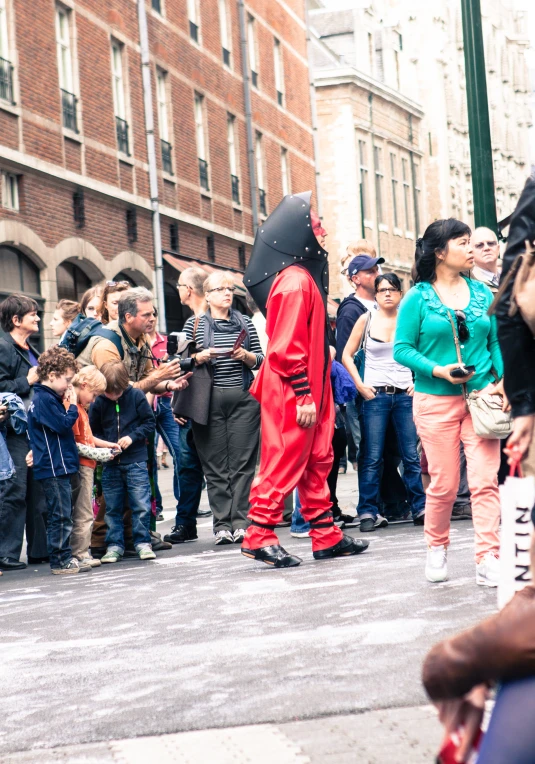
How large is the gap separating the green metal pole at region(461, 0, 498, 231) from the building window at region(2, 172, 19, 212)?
10986 millimetres

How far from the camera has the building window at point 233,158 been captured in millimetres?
34406

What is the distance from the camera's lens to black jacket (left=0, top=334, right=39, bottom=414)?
9406 millimetres

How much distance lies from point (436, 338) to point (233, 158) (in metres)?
28.4

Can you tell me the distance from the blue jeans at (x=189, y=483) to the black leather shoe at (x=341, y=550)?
2.19 m

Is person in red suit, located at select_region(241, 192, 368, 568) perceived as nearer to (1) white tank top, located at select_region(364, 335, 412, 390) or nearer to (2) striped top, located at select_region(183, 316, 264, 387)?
(2) striped top, located at select_region(183, 316, 264, 387)

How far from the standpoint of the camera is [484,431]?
6.42m

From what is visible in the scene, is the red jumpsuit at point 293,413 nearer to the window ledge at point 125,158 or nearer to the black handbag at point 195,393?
the black handbag at point 195,393

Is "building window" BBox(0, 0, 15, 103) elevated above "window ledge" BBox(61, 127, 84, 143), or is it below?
above

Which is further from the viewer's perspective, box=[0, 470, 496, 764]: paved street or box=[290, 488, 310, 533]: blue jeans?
box=[290, 488, 310, 533]: blue jeans

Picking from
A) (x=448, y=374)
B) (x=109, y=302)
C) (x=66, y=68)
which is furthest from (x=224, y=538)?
(x=66, y=68)

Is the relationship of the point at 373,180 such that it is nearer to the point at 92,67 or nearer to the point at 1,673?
the point at 92,67

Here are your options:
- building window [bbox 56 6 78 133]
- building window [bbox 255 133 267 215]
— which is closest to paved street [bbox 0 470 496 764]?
building window [bbox 56 6 78 133]

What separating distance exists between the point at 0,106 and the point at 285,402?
14.6 metres

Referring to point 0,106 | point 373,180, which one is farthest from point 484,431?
point 373,180
